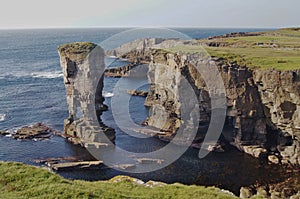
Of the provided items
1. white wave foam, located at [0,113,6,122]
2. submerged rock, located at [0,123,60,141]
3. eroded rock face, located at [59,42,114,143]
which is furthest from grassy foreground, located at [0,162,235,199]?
white wave foam, located at [0,113,6,122]

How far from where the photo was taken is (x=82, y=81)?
198 ft

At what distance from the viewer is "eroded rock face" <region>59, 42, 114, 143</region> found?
59.8 meters

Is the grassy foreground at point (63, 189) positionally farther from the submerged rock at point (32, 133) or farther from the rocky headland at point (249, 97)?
the submerged rock at point (32, 133)

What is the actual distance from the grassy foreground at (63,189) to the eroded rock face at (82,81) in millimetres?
37157

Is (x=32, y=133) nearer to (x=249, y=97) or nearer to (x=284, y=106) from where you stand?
(x=249, y=97)

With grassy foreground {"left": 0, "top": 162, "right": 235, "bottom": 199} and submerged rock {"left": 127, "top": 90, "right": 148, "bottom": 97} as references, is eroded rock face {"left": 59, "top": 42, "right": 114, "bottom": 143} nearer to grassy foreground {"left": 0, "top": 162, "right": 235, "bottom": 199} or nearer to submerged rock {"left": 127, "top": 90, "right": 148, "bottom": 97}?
submerged rock {"left": 127, "top": 90, "right": 148, "bottom": 97}

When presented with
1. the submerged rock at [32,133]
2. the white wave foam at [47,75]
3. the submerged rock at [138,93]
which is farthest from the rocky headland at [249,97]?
the white wave foam at [47,75]

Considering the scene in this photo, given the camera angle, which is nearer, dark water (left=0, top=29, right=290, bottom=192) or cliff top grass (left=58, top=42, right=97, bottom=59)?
dark water (left=0, top=29, right=290, bottom=192)

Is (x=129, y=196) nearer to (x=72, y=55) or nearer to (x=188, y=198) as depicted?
(x=188, y=198)

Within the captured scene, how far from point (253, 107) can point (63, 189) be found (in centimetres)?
4062

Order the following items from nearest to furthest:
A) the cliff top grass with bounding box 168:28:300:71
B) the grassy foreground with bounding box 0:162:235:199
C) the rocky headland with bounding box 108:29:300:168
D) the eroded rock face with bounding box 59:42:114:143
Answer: the grassy foreground with bounding box 0:162:235:199, the rocky headland with bounding box 108:29:300:168, the cliff top grass with bounding box 168:28:300:71, the eroded rock face with bounding box 59:42:114:143

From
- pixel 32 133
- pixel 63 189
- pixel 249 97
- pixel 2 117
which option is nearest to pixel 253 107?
pixel 249 97

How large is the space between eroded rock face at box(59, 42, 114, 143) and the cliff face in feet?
40.5

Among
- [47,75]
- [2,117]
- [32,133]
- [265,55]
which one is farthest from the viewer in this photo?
[47,75]
